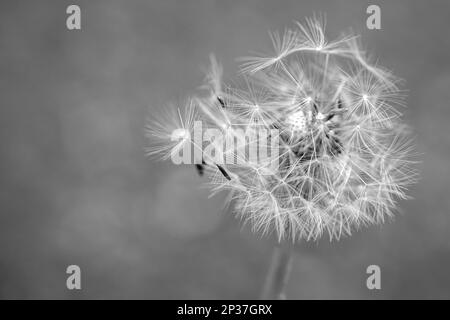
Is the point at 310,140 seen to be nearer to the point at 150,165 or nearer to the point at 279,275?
the point at 279,275

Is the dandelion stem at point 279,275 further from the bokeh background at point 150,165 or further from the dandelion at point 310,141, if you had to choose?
the bokeh background at point 150,165

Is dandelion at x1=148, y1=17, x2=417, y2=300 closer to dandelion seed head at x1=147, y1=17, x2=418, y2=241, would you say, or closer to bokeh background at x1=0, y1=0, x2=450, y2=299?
dandelion seed head at x1=147, y1=17, x2=418, y2=241

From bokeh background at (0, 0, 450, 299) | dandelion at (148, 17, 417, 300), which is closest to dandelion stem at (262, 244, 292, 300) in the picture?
dandelion at (148, 17, 417, 300)

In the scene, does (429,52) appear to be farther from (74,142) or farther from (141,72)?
(74,142)

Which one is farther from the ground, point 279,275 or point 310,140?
point 310,140

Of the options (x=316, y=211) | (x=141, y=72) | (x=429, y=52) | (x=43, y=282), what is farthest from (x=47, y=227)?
(x=429, y=52)


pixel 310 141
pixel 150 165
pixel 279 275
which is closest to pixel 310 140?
pixel 310 141
